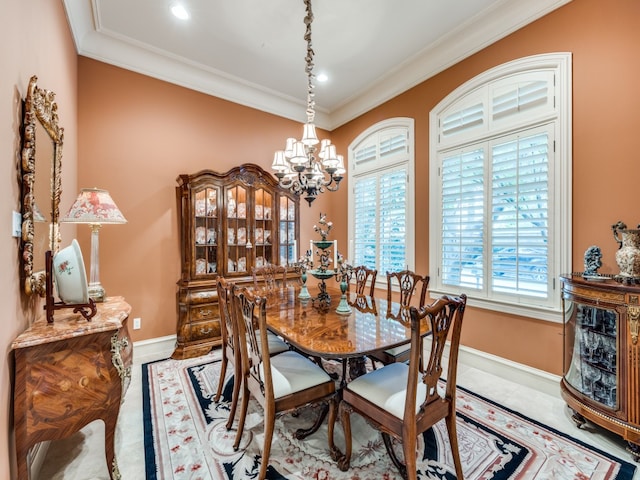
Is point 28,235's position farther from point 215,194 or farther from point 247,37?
point 247,37

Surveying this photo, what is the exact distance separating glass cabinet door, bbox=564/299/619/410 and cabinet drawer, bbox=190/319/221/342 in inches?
133

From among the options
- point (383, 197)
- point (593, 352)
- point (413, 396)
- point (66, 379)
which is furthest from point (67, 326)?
point (383, 197)

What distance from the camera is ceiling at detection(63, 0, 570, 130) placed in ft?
8.72

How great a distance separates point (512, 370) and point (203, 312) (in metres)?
3.28

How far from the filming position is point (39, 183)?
1800 mm

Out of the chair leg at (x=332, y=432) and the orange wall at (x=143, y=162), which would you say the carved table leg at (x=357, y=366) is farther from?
the orange wall at (x=143, y=162)

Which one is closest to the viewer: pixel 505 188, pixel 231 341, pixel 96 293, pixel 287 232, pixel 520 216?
pixel 96 293

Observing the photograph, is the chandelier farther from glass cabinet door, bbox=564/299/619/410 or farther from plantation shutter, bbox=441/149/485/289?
glass cabinet door, bbox=564/299/619/410

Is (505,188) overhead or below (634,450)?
overhead

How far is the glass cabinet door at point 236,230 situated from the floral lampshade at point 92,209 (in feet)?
4.95

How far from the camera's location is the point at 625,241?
196cm

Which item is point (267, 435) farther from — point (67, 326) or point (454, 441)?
point (67, 326)

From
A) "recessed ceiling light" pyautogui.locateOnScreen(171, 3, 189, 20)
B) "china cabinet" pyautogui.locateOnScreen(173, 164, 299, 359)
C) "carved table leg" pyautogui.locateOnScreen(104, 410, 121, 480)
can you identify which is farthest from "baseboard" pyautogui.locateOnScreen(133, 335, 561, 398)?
"recessed ceiling light" pyautogui.locateOnScreen(171, 3, 189, 20)

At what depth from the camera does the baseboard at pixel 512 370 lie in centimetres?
250
